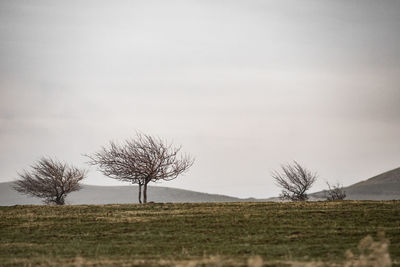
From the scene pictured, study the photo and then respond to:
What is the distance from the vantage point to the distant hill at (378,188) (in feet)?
301

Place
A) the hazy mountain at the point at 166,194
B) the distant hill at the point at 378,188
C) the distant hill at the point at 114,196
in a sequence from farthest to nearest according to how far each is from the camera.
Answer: the distant hill at the point at 114,196 → the hazy mountain at the point at 166,194 → the distant hill at the point at 378,188

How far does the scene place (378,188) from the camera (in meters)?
96.2

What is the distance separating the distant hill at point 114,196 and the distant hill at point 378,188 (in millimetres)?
29099

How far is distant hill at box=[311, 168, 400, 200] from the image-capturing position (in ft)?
301

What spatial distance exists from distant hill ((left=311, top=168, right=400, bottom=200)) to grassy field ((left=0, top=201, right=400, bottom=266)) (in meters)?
59.4

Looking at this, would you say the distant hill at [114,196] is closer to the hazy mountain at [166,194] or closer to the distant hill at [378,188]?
the hazy mountain at [166,194]

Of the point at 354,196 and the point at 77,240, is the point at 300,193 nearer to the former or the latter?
the point at 77,240

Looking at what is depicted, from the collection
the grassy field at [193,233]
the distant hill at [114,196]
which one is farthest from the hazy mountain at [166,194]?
the grassy field at [193,233]

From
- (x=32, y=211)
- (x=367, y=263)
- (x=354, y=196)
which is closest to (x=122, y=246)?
(x=367, y=263)

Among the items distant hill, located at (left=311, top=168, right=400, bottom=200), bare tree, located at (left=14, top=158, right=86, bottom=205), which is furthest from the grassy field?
distant hill, located at (left=311, top=168, right=400, bottom=200)

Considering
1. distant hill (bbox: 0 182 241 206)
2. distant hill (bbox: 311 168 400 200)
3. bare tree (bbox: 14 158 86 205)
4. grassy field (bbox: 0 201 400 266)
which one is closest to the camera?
grassy field (bbox: 0 201 400 266)

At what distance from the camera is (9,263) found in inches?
776

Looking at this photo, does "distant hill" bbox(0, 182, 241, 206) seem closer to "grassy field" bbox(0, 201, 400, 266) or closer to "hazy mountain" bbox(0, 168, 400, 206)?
"hazy mountain" bbox(0, 168, 400, 206)

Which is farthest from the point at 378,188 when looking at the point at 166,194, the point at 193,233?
the point at 193,233
